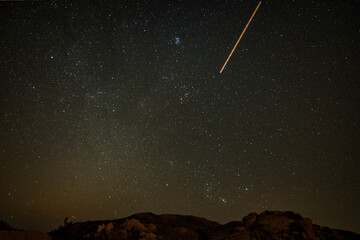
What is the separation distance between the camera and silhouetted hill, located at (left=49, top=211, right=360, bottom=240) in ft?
44.9

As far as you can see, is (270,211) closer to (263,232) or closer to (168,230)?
(263,232)

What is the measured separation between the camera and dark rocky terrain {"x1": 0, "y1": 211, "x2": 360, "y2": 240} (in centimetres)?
1367

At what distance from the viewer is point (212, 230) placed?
58.1 feet

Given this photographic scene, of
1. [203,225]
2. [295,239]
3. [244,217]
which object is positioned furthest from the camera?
[203,225]

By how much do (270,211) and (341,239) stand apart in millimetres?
4093

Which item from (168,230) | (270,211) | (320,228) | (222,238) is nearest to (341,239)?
(320,228)

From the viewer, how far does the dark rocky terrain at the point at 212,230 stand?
44.9 ft

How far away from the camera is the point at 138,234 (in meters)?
15.1

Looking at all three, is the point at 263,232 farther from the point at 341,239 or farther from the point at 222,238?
the point at 341,239

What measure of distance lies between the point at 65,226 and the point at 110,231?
9.25 ft

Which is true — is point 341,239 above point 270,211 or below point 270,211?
below

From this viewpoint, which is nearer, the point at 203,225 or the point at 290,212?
the point at 290,212

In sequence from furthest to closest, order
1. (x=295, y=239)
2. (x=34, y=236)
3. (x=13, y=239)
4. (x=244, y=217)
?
(x=244, y=217), (x=295, y=239), (x=34, y=236), (x=13, y=239)

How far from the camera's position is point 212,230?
17.7m
